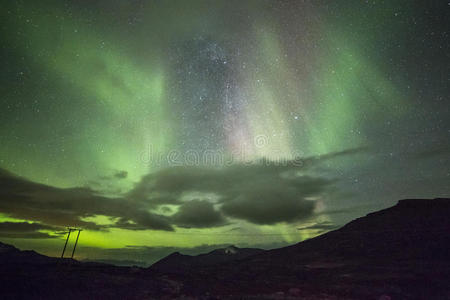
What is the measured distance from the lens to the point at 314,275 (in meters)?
70.8

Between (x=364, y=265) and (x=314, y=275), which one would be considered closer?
(x=314, y=275)

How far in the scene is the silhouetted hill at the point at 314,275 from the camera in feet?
129

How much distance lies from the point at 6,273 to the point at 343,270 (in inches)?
3045

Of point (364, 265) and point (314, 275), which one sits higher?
point (364, 265)

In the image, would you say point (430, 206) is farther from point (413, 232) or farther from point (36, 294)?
point (36, 294)

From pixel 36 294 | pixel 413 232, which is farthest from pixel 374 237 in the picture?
pixel 36 294

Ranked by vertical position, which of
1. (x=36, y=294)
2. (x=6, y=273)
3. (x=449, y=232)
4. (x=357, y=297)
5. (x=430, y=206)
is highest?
(x=430, y=206)

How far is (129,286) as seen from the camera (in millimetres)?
41750

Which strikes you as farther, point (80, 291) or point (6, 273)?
point (6, 273)

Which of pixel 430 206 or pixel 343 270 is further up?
pixel 430 206

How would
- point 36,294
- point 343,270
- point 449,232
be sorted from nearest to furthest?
1. point 36,294
2. point 343,270
3. point 449,232

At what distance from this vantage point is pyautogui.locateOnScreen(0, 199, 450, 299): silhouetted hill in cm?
3947

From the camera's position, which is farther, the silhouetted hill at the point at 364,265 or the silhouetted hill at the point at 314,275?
the silhouetted hill at the point at 364,265

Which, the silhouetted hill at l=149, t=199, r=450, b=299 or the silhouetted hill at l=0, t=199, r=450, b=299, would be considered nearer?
the silhouetted hill at l=0, t=199, r=450, b=299
